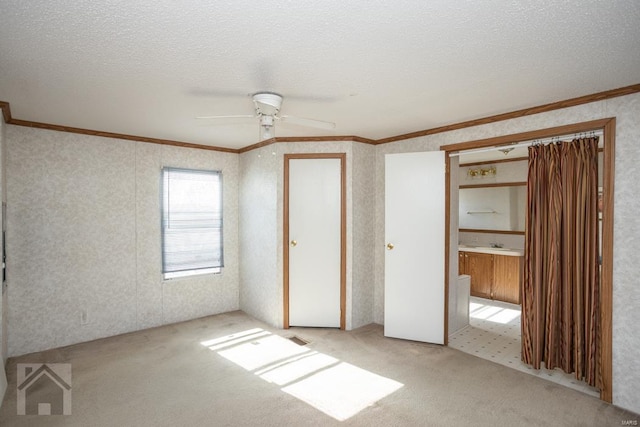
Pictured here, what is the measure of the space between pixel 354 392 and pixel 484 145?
262cm

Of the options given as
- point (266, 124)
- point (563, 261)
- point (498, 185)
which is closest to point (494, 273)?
point (498, 185)

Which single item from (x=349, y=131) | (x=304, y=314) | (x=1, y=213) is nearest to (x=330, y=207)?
(x=349, y=131)

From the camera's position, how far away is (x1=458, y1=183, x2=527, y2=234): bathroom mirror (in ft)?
19.3

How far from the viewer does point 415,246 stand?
12.8 feet

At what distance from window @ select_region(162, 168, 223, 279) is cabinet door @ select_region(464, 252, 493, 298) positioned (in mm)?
4057

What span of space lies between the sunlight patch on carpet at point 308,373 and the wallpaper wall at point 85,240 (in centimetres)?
114

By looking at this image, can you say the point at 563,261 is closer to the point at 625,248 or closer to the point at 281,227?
the point at 625,248

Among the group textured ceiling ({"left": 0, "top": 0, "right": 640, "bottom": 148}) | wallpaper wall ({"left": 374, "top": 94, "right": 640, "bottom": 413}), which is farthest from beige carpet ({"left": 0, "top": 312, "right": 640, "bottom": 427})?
textured ceiling ({"left": 0, "top": 0, "right": 640, "bottom": 148})

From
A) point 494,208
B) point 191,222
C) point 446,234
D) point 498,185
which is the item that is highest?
point 498,185

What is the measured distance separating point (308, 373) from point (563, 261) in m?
2.47

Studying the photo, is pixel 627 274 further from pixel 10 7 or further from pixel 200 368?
pixel 10 7

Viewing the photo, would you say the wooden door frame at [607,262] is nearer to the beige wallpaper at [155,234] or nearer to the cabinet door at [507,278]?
the beige wallpaper at [155,234]

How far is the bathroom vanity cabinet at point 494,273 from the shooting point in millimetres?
5285

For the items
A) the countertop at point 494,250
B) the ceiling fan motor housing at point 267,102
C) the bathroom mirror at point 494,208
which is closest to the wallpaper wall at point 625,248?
the ceiling fan motor housing at point 267,102
